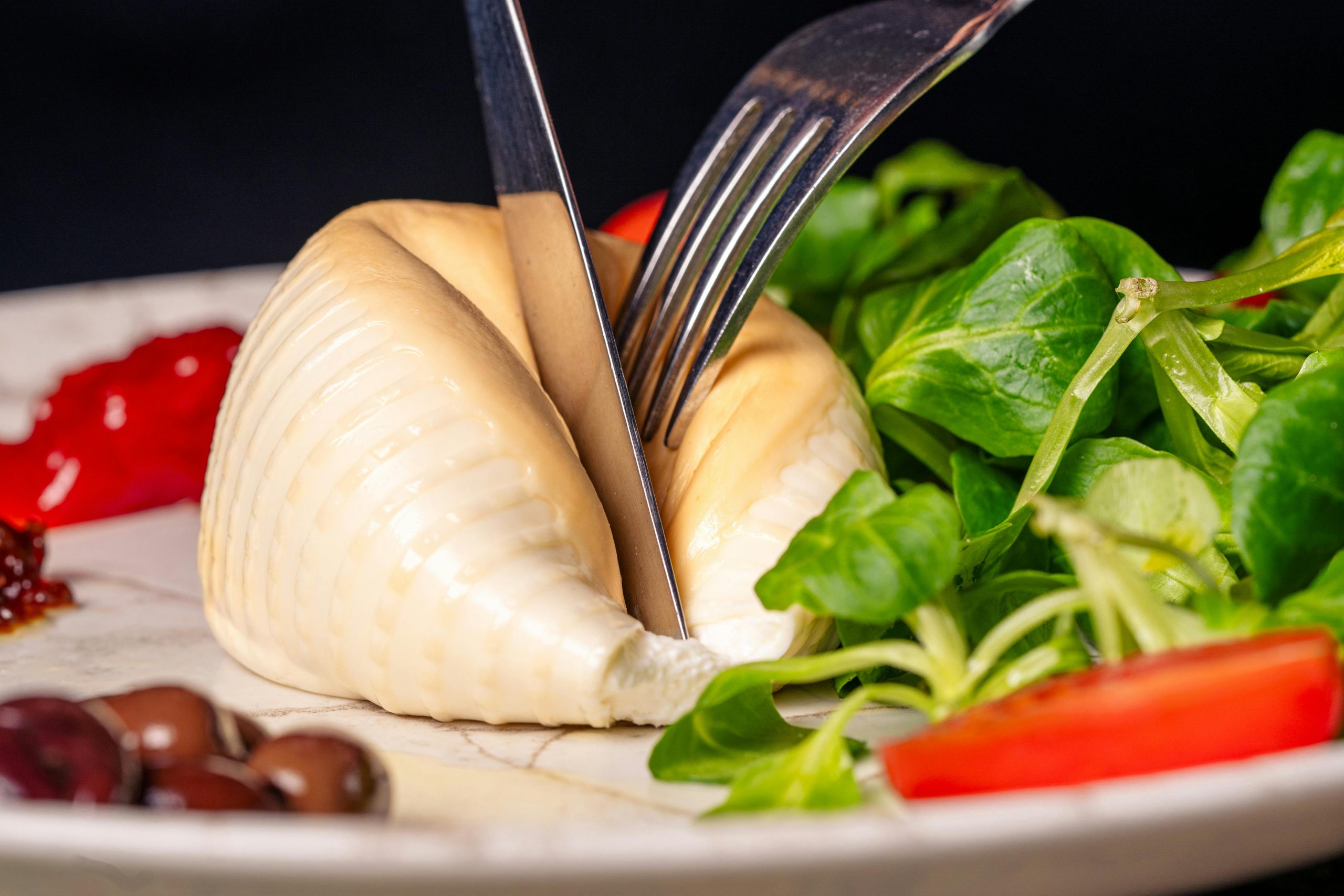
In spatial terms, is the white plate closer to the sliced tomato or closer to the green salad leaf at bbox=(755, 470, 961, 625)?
the green salad leaf at bbox=(755, 470, 961, 625)

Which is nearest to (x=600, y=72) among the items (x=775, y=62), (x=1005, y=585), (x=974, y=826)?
(x=775, y=62)

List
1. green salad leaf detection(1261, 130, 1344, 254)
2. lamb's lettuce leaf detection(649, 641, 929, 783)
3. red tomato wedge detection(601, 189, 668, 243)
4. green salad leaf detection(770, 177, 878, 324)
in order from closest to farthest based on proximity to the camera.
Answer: lamb's lettuce leaf detection(649, 641, 929, 783), green salad leaf detection(1261, 130, 1344, 254), green salad leaf detection(770, 177, 878, 324), red tomato wedge detection(601, 189, 668, 243)

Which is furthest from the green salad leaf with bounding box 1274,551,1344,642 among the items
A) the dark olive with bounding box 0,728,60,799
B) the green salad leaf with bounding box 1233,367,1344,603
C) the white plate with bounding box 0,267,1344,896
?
the dark olive with bounding box 0,728,60,799

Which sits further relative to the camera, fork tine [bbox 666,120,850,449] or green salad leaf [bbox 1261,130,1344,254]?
green salad leaf [bbox 1261,130,1344,254]

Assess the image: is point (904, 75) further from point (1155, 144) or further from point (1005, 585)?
point (1155, 144)

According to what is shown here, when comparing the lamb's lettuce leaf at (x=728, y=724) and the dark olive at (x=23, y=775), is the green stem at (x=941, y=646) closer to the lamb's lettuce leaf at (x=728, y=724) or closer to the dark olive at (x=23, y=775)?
the lamb's lettuce leaf at (x=728, y=724)

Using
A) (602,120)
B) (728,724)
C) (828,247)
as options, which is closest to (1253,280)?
(728,724)

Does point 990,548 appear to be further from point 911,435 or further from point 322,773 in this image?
point 322,773
